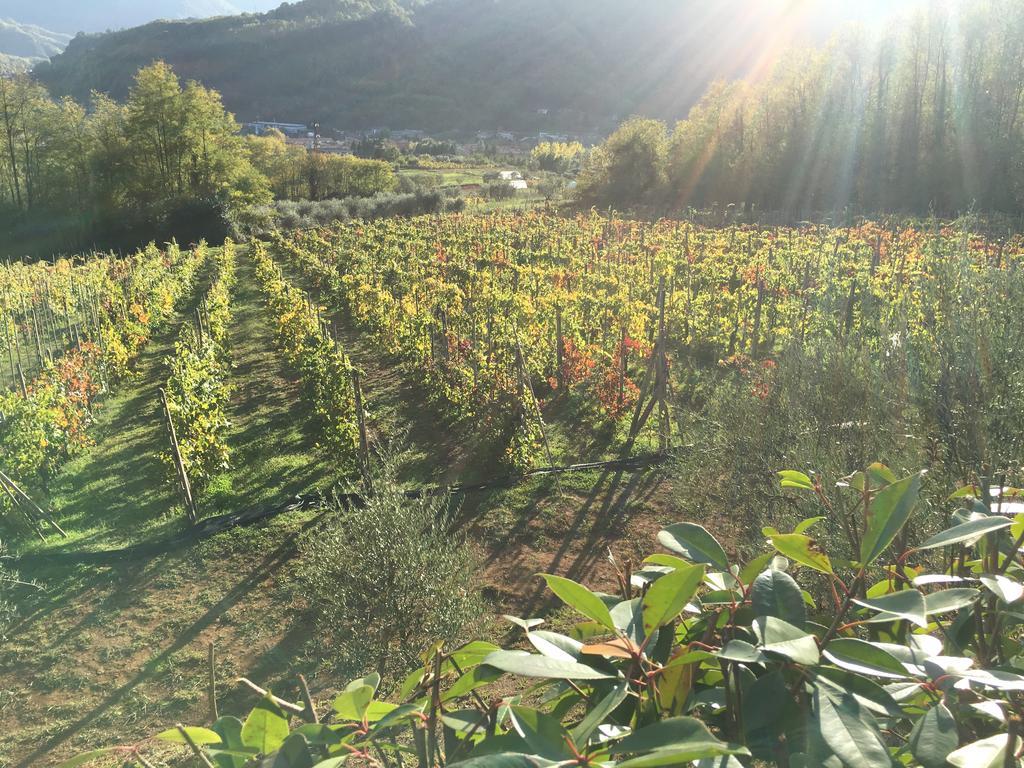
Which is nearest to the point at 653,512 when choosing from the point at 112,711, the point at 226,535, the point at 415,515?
the point at 415,515

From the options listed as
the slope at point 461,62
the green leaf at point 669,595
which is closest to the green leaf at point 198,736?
the green leaf at point 669,595

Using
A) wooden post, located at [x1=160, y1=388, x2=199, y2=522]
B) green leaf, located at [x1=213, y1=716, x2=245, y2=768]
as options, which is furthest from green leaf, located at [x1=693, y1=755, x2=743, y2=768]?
wooden post, located at [x1=160, y1=388, x2=199, y2=522]

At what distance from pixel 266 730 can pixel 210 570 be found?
5.90 metres

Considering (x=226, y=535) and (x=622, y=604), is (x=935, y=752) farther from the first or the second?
(x=226, y=535)

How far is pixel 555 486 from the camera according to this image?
6945 millimetres

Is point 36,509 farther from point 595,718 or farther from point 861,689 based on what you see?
point 861,689

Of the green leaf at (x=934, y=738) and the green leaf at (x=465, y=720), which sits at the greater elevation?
the green leaf at (x=934, y=738)

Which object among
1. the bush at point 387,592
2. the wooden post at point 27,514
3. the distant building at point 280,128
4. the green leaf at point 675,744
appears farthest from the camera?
the distant building at point 280,128

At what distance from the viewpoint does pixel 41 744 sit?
407cm

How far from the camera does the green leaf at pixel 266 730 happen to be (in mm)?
685

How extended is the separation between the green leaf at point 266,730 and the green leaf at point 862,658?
570 mm

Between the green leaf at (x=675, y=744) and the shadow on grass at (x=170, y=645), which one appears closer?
the green leaf at (x=675, y=744)

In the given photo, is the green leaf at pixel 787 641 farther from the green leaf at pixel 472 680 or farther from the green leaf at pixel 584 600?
the green leaf at pixel 472 680

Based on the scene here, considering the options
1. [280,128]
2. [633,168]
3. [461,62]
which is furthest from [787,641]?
[461,62]
